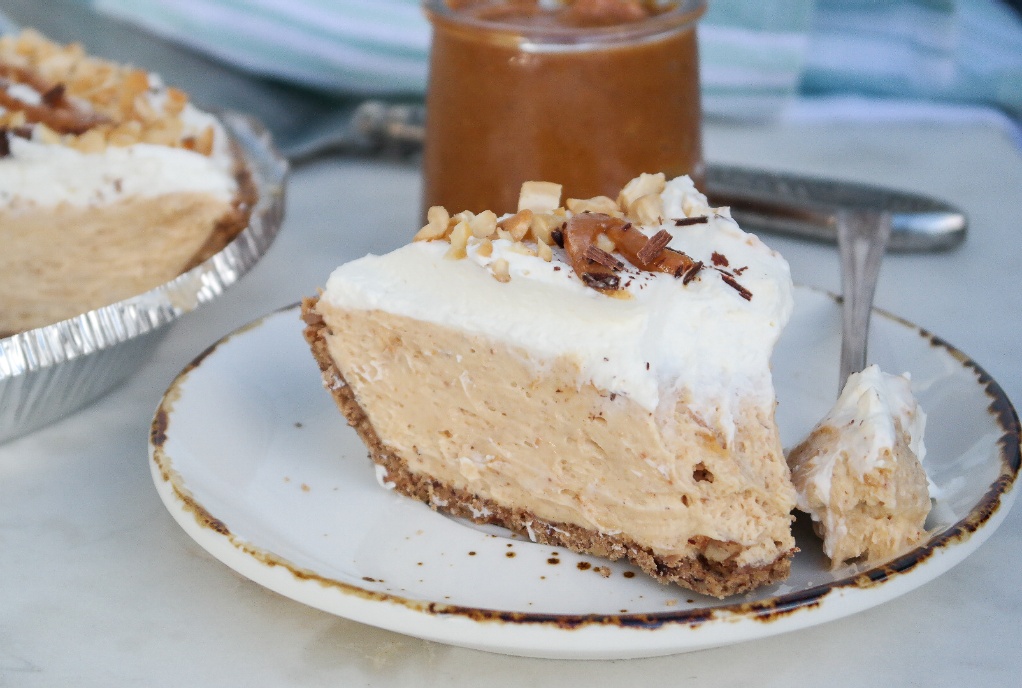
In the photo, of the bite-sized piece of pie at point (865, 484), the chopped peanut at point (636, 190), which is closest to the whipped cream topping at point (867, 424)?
the bite-sized piece of pie at point (865, 484)

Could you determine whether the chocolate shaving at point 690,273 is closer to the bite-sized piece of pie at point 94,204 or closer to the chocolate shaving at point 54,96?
the bite-sized piece of pie at point 94,204

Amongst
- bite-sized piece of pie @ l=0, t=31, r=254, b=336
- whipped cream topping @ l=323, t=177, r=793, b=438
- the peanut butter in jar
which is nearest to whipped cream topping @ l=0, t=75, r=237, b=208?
bite-sized piece of pie @ l=0, t=31, r=254, b=336

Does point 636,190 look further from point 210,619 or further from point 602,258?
point 210,619

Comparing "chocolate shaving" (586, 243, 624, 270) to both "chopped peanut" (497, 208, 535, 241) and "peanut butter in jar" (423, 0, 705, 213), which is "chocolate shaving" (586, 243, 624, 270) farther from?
"peanut butter in jar" (423, 0, 705, 213)

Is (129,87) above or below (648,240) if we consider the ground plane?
below

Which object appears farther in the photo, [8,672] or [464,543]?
[464,543]

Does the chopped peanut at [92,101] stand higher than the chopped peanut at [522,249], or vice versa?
the chopped peanut at [522,249]

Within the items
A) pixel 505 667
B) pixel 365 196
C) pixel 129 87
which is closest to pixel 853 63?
pixel 365 196

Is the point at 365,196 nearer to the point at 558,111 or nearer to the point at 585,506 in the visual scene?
the point at 558,111
